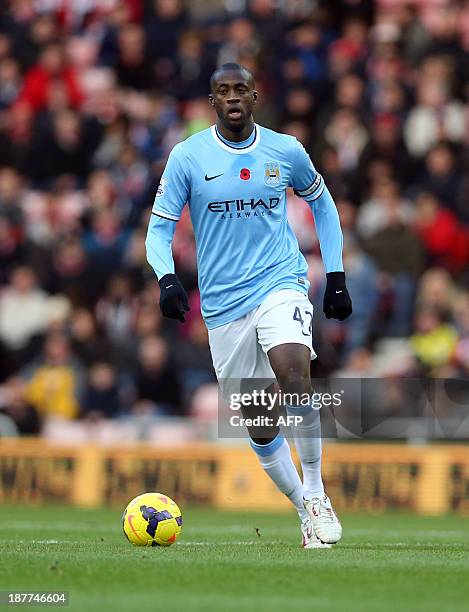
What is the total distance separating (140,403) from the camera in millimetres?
16641

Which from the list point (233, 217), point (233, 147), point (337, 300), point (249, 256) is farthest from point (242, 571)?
point (233, 147)

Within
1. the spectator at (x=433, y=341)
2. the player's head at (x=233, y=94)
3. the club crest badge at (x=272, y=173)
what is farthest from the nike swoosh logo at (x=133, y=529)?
the spectator at (x=433, y=341)

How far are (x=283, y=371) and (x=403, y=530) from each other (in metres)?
3.56

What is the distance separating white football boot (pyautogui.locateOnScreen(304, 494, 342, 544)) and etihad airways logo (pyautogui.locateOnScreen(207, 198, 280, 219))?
1.81m

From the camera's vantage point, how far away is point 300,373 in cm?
873

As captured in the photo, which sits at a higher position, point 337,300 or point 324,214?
point 324,214

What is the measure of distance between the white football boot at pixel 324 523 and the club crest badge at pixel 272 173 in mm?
1988

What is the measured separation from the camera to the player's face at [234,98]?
904 centimetres

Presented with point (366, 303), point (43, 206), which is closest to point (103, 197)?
point (43, 206)

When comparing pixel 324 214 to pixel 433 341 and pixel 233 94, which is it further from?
pixel 433 341

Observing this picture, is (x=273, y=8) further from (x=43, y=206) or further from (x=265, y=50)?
(x=43, y=206)

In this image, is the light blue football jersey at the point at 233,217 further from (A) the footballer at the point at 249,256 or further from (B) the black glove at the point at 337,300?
(B) the black glove at the point at 337,300

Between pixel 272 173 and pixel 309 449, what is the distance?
5.67 ft

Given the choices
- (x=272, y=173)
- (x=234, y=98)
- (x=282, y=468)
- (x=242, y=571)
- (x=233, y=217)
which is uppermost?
(x=234, y=98)
